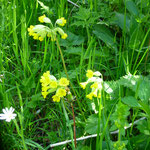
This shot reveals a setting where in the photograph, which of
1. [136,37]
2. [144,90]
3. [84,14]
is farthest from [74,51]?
[144,90]

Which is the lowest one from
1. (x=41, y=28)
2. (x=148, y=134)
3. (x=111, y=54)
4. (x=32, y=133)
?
(x=32, y=133)

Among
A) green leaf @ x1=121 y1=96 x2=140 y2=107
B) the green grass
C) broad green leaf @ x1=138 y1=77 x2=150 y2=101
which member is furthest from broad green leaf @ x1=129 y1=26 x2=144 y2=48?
green leaf @ x1=121 y1=96 x2=140 y2=107

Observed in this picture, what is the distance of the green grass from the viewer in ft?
4.33

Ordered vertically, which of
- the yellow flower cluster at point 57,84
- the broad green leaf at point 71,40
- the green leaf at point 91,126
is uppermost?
the broad green leaf at point 71,40

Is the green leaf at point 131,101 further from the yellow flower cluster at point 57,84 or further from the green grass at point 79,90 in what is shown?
the yellow flower cluster at point 57,84

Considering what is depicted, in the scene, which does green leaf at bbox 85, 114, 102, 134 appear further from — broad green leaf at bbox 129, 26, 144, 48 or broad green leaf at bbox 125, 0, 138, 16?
broad green leaf at bbox 125, 0, 138, 16

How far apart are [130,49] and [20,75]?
920 mm

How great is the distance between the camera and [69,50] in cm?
200

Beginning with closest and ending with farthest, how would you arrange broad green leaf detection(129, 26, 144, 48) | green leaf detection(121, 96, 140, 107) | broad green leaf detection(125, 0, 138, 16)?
1. green leaf detection(121, 96, 140, 107)
2. broad green leaf detection(129, 26, 144, 48)
3. broad green leaf detection(125, 0, 138, 16)

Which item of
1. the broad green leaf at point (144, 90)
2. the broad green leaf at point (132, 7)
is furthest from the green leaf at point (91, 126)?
the broad green leaf at point (132, 7)

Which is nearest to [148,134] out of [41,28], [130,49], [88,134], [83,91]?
[88,134]

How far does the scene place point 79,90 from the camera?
5.63 ft

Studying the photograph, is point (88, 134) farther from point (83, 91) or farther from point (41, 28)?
point (41, 28)

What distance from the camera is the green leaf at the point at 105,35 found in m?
2.14
